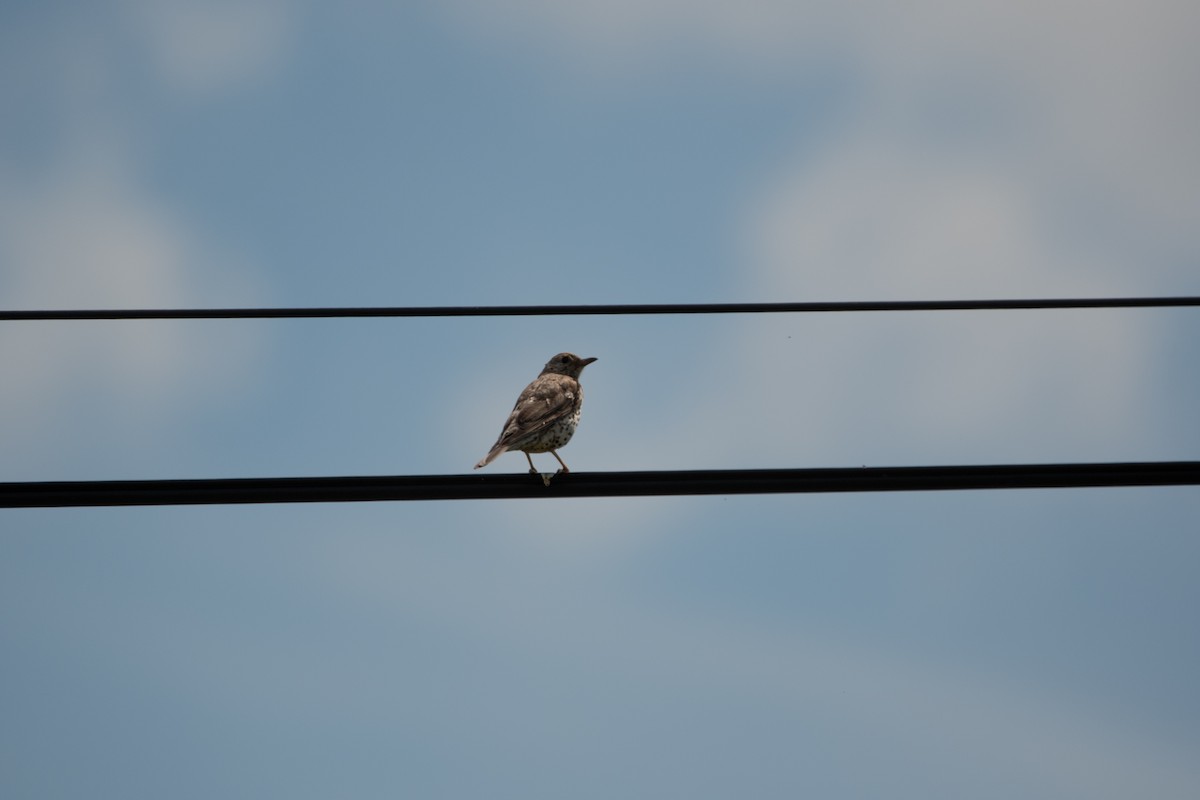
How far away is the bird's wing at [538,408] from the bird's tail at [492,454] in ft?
0.24

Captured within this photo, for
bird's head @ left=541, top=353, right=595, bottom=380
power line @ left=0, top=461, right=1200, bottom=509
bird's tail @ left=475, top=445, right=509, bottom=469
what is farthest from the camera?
bird's head @ left=541, top=353, right=595, bottom=380

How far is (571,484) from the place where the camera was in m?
9.29

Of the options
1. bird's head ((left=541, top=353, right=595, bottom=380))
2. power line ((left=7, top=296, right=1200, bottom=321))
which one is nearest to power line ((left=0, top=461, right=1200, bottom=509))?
power line ((left=7, top=296, right=1200, bottom=321))

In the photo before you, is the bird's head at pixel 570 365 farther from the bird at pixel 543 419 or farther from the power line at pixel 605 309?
the power line at pixel 605 309

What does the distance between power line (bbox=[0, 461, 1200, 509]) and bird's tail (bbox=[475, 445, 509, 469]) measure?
3300mm

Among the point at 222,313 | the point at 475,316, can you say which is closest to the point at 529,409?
the point at 475,316

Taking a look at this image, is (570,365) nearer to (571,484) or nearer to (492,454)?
(492,454)

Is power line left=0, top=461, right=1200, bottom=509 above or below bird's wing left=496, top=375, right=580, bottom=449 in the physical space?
above

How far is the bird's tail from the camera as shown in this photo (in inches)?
496

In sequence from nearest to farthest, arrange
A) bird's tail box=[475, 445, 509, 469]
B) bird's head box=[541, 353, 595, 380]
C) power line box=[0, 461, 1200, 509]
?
power line box=[0, 461, 1200, 509], bird's tail box=[475, 445, 509, 469], bird's head box=[541, 353, 595, 380]

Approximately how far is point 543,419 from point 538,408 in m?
0.19

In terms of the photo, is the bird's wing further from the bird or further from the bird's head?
the bird's head

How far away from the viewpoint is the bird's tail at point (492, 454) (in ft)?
41.3

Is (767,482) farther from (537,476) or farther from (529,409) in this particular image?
(529,409)
